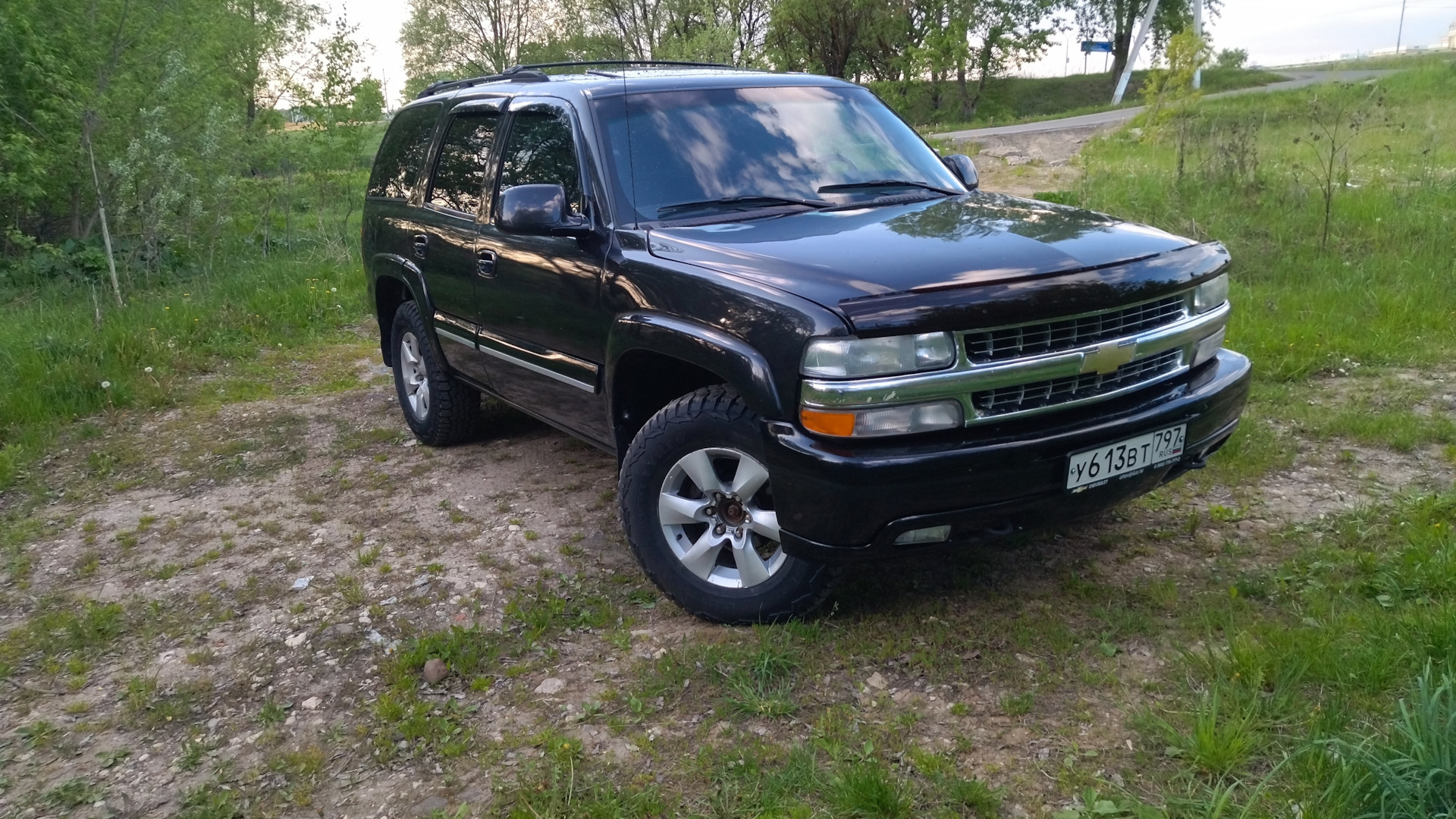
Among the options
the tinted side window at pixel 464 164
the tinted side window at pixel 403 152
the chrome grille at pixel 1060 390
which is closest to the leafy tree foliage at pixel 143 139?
the tinted side window at pixel 403 152

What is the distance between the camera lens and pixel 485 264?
4641mm

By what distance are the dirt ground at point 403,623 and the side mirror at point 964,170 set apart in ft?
5.09

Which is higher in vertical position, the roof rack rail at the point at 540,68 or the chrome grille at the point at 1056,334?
the roof rack rail at the point at 540,68

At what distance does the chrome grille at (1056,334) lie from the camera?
295cm

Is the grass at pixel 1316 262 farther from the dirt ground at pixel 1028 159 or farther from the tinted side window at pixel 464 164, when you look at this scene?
the tinted side window at pixel 464 164

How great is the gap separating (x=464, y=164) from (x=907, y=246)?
2616 mm

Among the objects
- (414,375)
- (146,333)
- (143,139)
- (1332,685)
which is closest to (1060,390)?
(1332,685)

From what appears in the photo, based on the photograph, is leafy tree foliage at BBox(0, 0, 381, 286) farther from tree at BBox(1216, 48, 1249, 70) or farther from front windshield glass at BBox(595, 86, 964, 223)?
tree at BBox(1216, 48, 1249, 70)

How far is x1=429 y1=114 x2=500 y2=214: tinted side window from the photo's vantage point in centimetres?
483

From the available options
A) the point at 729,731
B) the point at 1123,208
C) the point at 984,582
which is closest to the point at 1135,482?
the point at 984,582

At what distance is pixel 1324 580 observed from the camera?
11.5 ft

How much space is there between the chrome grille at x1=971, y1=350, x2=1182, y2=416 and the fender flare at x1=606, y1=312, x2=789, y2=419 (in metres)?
0.59

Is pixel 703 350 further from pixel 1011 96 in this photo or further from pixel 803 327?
pixel 1011 96

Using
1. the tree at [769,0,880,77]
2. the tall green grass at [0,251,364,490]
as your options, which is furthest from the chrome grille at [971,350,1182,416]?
the tree at [769,0,880,77]
